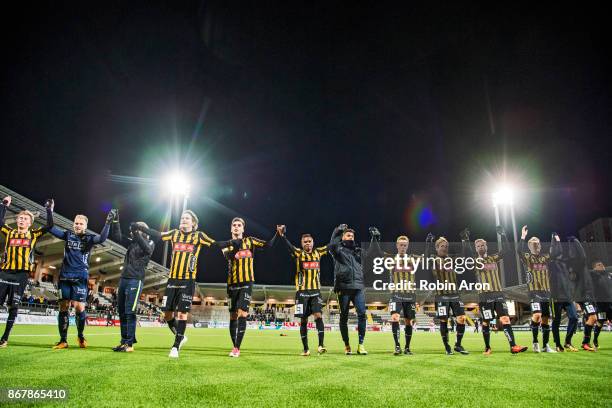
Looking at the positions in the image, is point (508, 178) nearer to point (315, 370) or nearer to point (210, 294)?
point (315, 370)

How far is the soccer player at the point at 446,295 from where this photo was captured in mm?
8797

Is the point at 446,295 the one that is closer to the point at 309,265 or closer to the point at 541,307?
the point at 541,307

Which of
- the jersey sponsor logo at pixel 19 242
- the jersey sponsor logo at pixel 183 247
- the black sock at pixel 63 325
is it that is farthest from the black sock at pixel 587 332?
the jersey sponsor logo at pixel 19 242

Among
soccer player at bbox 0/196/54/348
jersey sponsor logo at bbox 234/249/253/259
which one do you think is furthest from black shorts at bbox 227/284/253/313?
soccer player at bbox 0/196/54/348

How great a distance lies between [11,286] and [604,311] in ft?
49.9

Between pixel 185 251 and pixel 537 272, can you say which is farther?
pixel 537 272

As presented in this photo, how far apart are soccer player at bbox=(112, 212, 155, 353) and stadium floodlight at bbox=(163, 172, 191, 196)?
101ft

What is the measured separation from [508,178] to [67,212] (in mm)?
41629

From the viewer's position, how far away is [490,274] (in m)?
9.05

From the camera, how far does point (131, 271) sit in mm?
7840

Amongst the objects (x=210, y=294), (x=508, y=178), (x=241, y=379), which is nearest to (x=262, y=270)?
(x=210, y=294)

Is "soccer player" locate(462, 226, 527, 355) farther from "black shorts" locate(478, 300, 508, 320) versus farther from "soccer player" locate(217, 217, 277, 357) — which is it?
"soccer player" locate(217, 217, 277, 357)

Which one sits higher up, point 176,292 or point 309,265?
point 309,265

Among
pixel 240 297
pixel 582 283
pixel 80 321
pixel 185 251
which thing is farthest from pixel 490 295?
pixel 80 321
